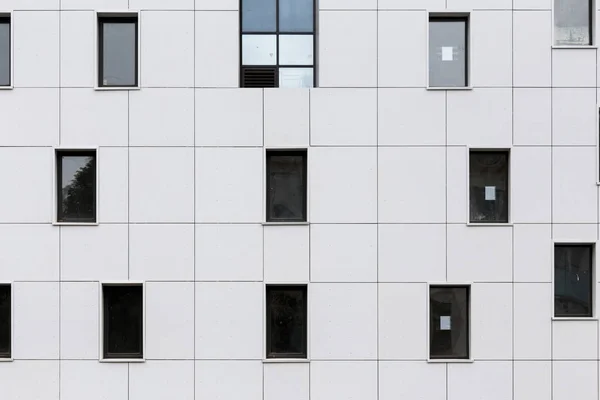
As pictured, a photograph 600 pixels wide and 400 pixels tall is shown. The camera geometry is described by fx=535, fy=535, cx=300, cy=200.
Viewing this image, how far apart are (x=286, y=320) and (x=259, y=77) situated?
5.28 meters

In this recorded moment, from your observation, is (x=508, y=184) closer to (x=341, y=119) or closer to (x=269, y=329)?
(x=341, y=119)

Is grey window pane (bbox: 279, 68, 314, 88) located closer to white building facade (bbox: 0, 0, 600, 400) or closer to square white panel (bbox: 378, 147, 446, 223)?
white building facade (bbox: 0, 0, 600, 400)

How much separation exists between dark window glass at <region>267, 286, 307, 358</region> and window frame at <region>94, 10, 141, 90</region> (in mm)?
5301

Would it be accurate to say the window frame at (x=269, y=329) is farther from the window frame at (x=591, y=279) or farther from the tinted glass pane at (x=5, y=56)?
the tinted glass pane at (x=5, y=56)

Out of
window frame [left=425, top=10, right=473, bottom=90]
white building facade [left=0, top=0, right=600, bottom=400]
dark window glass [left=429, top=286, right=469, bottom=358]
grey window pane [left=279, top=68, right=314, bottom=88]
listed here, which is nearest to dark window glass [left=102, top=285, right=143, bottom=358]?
white building facade [left=0, top=0, right=600, bottom=400]

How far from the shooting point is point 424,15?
11.3 m

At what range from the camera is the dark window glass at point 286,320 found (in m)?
11.3

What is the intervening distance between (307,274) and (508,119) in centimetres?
533

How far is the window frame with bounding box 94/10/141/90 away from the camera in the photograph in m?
11.2

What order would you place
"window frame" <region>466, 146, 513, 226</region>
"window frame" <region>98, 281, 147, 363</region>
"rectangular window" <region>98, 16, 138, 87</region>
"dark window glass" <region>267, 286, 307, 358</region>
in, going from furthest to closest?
"rectangular window" <region>98, 16, 138, 87</region>
"dark window glass" <region>267, 286, 307, 358</region>
"window frame" <region>466, 146, 513, 226</region>
"window frame" <region>98, 281, 147, 363</region>

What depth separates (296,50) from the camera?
38.8ft

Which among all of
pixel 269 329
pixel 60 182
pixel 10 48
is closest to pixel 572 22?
pixel 269 329

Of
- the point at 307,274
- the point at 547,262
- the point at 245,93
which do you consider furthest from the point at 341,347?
the point at 245,93

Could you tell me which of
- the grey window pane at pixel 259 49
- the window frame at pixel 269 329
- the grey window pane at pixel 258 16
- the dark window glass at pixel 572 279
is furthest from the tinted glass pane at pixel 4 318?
the dark window glass at pixel 572 279
